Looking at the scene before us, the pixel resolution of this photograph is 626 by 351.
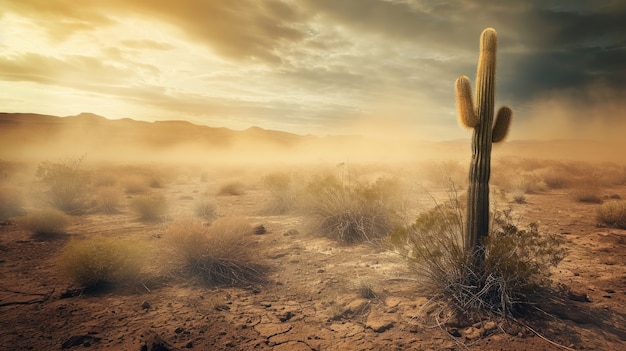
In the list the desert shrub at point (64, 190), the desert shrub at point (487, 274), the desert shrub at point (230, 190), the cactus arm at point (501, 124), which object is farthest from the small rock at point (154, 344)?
the desert shrub at point (230, 190)

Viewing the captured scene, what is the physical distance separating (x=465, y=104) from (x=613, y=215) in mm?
7209

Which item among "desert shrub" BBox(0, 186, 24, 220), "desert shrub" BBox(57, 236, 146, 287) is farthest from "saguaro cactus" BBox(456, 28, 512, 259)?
"desert shrub" BBox(0, 186, 24, 220)

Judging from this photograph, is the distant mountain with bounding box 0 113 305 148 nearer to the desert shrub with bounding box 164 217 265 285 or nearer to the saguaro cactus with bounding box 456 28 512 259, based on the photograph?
the desert shrub with bounding box 164 217 265 285

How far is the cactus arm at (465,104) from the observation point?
4852mm

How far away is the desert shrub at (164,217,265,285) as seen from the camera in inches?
227

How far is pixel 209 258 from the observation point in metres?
5.91

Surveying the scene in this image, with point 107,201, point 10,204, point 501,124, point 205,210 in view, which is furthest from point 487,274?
point 10,204

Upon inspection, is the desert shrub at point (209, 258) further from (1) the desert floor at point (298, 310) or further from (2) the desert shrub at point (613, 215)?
(2) the desert shrub at point (613, 215)

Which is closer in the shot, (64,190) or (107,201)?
(64,190)

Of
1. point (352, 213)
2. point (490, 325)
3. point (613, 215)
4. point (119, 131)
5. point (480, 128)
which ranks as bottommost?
point (490, 325)

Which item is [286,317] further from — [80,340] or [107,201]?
[107,201]

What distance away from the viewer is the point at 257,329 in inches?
168

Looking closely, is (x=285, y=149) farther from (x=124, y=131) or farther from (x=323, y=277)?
(x=323, y=277)

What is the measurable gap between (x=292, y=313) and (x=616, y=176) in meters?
23.4
